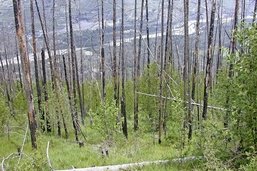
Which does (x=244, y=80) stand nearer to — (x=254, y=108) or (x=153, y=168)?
(x=254, y=108)

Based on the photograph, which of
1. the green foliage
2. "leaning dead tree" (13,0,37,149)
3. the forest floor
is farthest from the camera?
the green foliage

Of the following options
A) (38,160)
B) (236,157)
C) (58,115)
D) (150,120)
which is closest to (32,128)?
(38,160)

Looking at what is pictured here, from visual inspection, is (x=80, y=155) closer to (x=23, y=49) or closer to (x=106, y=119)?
(x=106, y=119)

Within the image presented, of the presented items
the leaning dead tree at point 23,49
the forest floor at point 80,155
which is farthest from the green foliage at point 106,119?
the leaning dead tree at point 23,49

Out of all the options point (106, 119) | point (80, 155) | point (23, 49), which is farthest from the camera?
point (106, 119)

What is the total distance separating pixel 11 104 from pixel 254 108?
2256cm

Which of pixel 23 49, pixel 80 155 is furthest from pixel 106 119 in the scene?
pixel 23 49

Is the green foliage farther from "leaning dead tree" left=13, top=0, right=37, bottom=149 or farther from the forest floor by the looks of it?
"leaning dead tree" left=13, top=0, right=37, bottom=149

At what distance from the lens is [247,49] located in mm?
8922

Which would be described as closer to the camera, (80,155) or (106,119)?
(80,155)

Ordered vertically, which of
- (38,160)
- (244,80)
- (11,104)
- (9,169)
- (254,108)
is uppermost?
(244,80)

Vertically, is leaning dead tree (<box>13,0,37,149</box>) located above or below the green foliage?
above

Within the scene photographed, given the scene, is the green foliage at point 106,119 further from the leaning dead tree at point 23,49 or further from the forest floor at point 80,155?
the leaning dead tree at point 23,49

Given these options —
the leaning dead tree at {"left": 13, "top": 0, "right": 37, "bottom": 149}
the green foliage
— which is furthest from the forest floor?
the leaning dead tree at {"left": 13, "top": 0, "right": 37, "bottom": 149}
